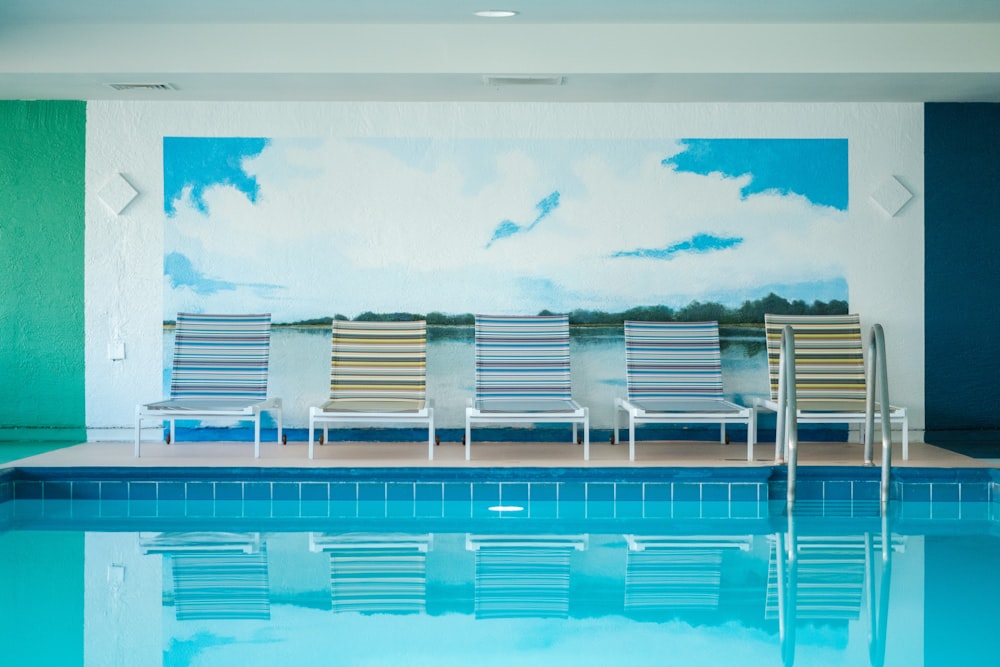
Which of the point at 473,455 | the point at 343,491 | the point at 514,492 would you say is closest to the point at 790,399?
the point at 514,492

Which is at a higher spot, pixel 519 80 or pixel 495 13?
pixel 495 13

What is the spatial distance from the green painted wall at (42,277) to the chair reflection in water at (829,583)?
5.32m

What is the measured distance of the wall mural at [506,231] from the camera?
7895 millimetres

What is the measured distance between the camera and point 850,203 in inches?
311

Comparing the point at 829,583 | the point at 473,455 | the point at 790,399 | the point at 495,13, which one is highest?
the point at 495,13

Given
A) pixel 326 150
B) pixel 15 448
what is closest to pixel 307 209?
pixel 326 150

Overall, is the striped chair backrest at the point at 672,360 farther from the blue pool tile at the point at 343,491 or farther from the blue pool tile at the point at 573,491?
the blue pool tile at the point at 343,491

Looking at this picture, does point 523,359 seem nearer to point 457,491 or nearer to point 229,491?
point 457,491

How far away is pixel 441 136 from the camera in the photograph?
789 centimetres

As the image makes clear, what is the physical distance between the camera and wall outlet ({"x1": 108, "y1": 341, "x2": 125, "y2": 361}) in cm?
785

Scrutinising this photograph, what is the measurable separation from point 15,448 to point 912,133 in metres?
6.93

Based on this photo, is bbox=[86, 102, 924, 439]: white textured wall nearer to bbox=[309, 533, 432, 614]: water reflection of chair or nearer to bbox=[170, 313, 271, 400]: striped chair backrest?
bbox=[170, 313, 271, 400]: striped chair backrest

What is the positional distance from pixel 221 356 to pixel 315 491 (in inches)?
66.2

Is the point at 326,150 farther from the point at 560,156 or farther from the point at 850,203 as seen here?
the point at 850,203
